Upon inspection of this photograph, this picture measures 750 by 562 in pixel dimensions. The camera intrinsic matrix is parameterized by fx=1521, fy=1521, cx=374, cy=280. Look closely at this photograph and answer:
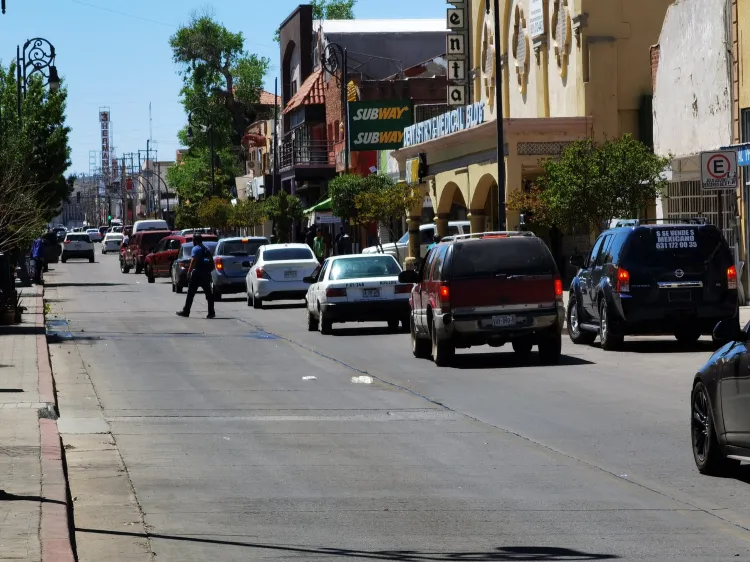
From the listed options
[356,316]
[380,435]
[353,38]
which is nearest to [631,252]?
[356,316]

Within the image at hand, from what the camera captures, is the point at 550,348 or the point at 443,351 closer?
the point at 443,351

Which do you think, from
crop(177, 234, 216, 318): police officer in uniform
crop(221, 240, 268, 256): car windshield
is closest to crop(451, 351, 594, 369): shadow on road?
crop(177, 234, 216, 318): police officer in uniform

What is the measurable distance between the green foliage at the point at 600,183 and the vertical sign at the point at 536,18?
1343cm

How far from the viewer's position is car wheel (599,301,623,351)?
74.6 ft

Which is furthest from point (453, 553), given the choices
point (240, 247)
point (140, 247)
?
point (140, 247)

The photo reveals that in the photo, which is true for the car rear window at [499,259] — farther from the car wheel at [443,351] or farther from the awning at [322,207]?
the awning at [322,207]

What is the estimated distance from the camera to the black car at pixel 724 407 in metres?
9.87

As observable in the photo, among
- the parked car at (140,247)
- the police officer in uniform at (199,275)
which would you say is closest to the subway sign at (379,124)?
the parked car at (140,247)

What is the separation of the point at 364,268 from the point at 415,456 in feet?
56.0

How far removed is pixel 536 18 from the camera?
44438mm

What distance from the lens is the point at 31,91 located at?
57.4 meters

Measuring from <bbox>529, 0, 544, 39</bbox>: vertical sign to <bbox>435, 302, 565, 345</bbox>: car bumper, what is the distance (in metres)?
24.6

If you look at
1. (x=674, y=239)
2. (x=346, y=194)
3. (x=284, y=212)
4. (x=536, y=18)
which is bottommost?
(x=674, y=239)

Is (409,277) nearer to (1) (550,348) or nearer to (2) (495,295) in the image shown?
(2) (495,295)
